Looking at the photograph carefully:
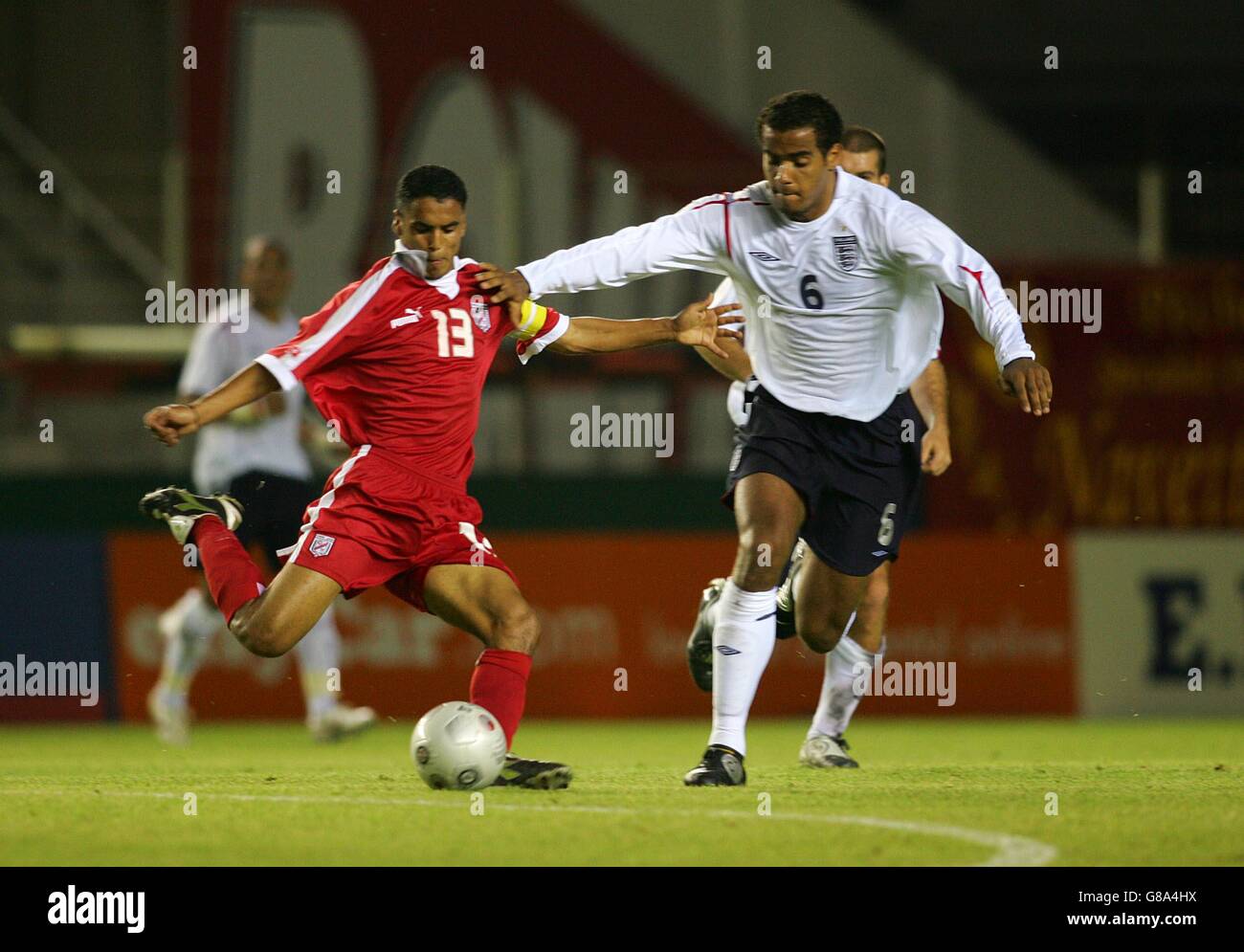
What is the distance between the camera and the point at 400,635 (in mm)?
12312

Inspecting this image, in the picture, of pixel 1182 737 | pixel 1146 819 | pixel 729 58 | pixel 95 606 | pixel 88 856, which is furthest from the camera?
pixel 729 58

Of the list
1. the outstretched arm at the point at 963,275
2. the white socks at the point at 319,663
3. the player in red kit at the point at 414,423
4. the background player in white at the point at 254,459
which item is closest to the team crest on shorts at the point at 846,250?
the outstretched arm at the point at 963,275

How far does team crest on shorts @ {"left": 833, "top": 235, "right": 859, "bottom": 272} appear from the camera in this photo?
6598 mm

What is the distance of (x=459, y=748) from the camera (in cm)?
611

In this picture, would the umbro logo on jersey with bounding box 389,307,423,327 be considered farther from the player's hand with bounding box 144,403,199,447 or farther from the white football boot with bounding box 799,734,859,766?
the white football boot with bounding box 799,734,859,766

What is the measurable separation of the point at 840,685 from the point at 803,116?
7.81 ft

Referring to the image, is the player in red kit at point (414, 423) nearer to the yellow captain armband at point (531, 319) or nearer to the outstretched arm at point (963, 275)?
the yellow captain armband at point (531, 319)

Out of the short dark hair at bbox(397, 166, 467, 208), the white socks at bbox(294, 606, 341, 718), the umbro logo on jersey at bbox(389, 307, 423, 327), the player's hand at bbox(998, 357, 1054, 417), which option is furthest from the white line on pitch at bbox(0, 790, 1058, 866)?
the white socks at bbox(294, 606, 341, 718)

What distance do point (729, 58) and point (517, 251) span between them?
441 cm

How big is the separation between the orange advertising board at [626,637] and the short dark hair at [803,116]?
6.12 meters

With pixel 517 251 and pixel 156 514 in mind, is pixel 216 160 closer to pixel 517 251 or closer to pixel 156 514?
pixel 517 251

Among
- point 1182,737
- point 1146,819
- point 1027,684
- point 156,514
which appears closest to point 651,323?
point 156,514

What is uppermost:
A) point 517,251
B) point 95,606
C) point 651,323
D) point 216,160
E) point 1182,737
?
point 216,160

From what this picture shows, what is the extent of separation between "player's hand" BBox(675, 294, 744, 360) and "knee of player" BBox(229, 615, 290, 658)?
5.62ft
